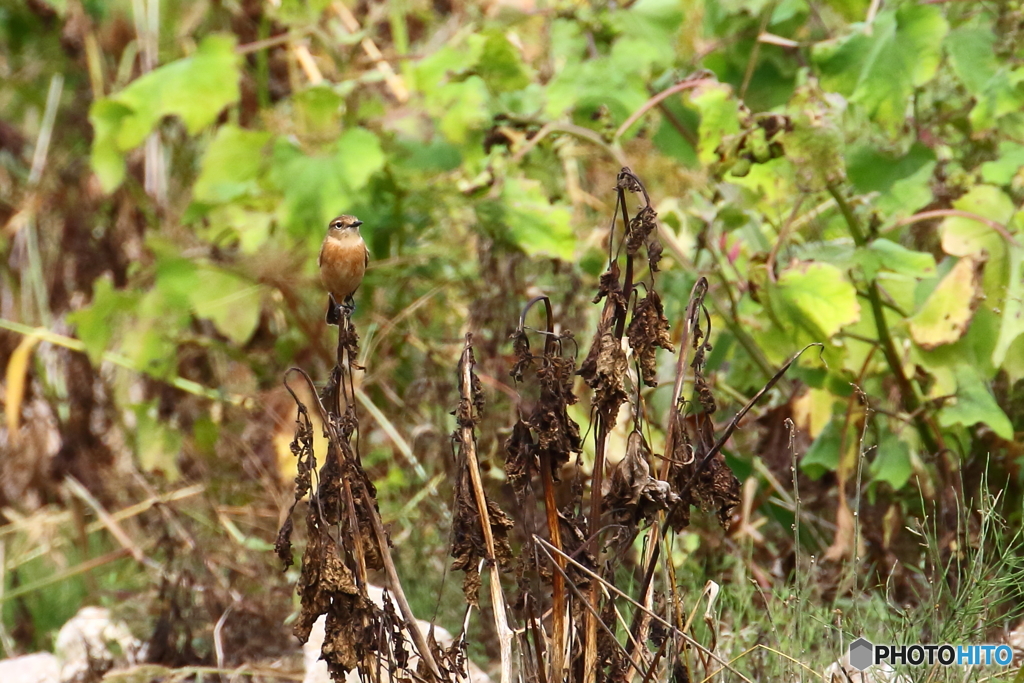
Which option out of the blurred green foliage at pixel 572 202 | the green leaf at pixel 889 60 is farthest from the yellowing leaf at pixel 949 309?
the green leaf at pixel 889 60

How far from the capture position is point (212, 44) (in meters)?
3.90

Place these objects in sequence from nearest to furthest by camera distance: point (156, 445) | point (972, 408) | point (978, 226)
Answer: point (972, 408) < point (978, 226) < point (156, 445)

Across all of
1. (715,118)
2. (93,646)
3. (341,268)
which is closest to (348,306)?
(341,268)

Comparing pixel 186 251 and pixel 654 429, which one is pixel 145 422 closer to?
pixel 186 251

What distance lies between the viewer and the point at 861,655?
2.04 meters

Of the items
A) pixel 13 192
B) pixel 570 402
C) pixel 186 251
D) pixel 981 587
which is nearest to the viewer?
pixel 570 402

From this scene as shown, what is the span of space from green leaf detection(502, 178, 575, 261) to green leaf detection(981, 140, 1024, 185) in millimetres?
1111

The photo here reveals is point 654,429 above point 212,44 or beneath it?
beneath

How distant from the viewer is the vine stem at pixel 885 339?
271 centimetres

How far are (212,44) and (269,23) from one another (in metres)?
1.04

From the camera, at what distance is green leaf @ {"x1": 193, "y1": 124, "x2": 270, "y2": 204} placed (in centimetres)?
378

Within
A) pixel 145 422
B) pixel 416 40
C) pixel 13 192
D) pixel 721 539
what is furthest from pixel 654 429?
pixel 13 192

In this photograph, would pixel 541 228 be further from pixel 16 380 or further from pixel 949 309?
pixel 16 380

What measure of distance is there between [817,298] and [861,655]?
2.84 ft
